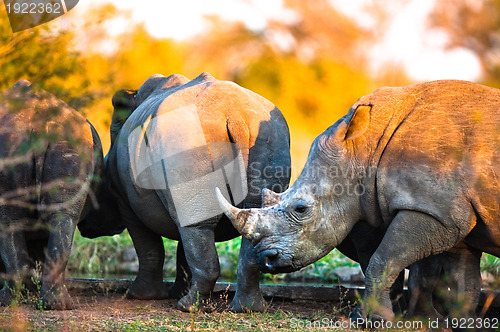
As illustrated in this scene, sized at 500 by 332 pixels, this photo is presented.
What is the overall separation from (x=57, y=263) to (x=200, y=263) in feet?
4.24

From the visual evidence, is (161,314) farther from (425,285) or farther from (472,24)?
(472,24)

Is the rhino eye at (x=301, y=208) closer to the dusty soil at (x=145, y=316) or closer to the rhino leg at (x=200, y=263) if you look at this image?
the dusty soil at (x=145, y=316)

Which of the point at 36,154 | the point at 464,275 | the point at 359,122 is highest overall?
the point at 36,154

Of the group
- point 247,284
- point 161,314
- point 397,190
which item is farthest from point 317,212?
point 161,314

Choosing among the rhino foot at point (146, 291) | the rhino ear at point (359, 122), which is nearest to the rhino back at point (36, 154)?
the rhino foot at point (146, 291)

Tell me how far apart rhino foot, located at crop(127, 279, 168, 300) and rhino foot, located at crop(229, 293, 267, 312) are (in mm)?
1472

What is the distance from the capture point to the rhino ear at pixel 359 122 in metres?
6.40

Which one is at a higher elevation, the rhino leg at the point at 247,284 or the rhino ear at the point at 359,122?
the rhino ear at the point at 359,122

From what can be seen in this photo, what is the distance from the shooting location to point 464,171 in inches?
234

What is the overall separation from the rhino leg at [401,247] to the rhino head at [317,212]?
1.57ft

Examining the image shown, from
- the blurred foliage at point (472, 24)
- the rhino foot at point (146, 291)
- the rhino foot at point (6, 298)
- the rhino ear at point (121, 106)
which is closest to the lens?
the rhino foot at point (6, 298)

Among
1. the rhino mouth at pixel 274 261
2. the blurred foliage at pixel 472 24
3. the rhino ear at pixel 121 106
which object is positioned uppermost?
the blurred foliage at pixel 472 24

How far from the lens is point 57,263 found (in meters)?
7.04

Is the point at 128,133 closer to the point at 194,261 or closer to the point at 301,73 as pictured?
the point at 194,261
